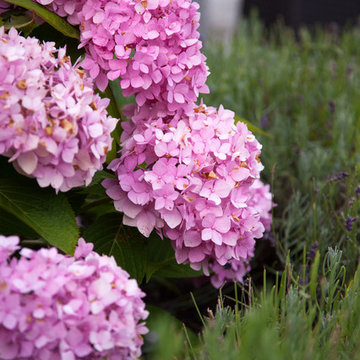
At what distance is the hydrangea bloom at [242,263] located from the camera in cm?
150

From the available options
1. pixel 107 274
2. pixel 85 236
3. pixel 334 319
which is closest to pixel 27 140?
pixel 107 274

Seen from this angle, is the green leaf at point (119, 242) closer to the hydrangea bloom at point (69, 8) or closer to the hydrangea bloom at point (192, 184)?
the hydrangea bloom at point (192, 184)

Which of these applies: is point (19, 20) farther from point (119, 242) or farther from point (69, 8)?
point (119, 242)

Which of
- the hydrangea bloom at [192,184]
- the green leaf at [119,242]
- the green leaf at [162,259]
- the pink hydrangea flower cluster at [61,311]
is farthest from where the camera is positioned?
the green leaf at [162,259]

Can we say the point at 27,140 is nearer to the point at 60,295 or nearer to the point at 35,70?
the point at 35,70

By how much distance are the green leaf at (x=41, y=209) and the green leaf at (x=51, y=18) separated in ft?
1.07

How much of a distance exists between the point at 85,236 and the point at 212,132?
14.2 inches

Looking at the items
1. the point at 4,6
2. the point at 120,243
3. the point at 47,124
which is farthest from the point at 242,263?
the point at 4,6

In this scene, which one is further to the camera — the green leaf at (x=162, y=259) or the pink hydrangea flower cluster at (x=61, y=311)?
the green leaf at (x=162, y=259)

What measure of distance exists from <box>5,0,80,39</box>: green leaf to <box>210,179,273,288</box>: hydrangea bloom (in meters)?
0.58

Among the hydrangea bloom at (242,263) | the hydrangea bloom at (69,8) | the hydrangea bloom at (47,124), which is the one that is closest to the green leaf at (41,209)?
the hydrangea bloom at (47,124)

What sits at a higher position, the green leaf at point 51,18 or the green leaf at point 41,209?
the green leaf at point 51,18

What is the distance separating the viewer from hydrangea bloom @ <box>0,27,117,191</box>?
3.21ft

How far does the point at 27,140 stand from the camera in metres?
0.98
